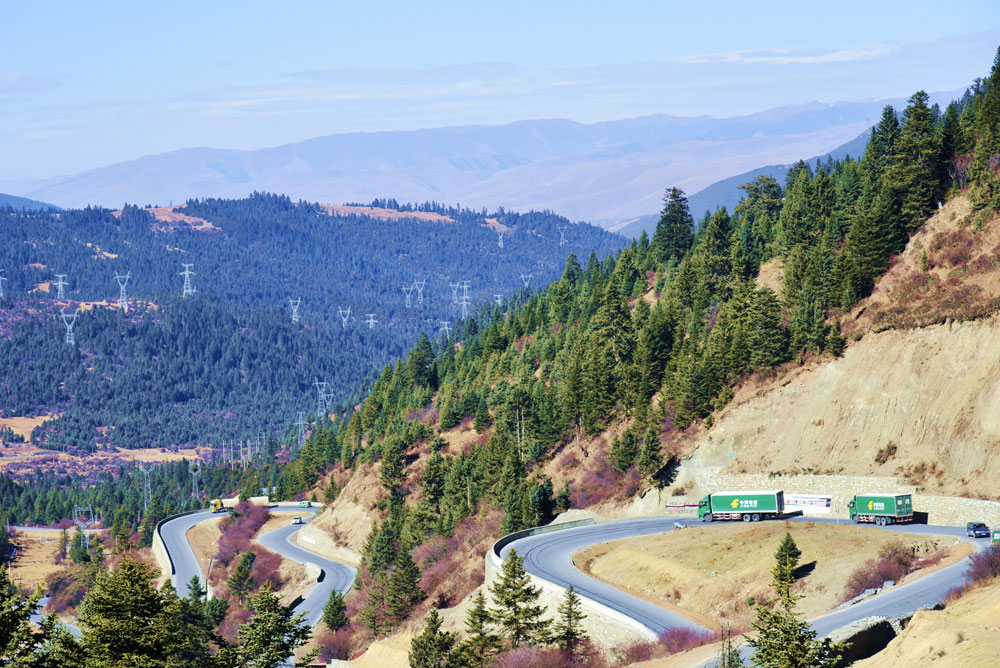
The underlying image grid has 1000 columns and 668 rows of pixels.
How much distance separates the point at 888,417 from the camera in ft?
311

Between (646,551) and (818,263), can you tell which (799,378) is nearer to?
(818,263)

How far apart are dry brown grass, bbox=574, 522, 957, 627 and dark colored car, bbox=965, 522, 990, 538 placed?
186 centimetres

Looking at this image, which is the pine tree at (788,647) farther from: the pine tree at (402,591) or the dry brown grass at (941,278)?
the dry brown grass at (941,278)

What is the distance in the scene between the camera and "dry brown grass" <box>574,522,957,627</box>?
7269cm

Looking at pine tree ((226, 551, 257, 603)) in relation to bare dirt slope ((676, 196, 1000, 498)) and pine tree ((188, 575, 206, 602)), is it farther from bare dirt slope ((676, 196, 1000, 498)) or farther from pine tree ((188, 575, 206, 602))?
bare dirt slope ((676, 196, 1000, 498))

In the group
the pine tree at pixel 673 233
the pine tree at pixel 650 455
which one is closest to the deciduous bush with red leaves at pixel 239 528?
the pine tree at pixel 650 455

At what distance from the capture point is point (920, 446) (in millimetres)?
91438

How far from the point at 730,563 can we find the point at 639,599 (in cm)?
715

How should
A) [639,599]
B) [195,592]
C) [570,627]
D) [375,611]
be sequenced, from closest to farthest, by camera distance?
[570,627]
[639,599]
[375,611]
[195,592]

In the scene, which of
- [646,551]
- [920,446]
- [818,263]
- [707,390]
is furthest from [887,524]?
[818,263]

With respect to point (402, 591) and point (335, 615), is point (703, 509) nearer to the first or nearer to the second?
point (402, 591)

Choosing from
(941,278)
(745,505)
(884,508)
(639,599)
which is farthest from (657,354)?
(639,599)

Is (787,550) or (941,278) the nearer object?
(787,550)

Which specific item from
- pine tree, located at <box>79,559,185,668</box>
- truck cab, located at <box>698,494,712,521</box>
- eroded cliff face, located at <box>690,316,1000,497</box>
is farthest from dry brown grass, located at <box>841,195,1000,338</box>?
pine tree, located at <box>79,559,185,668</box>
